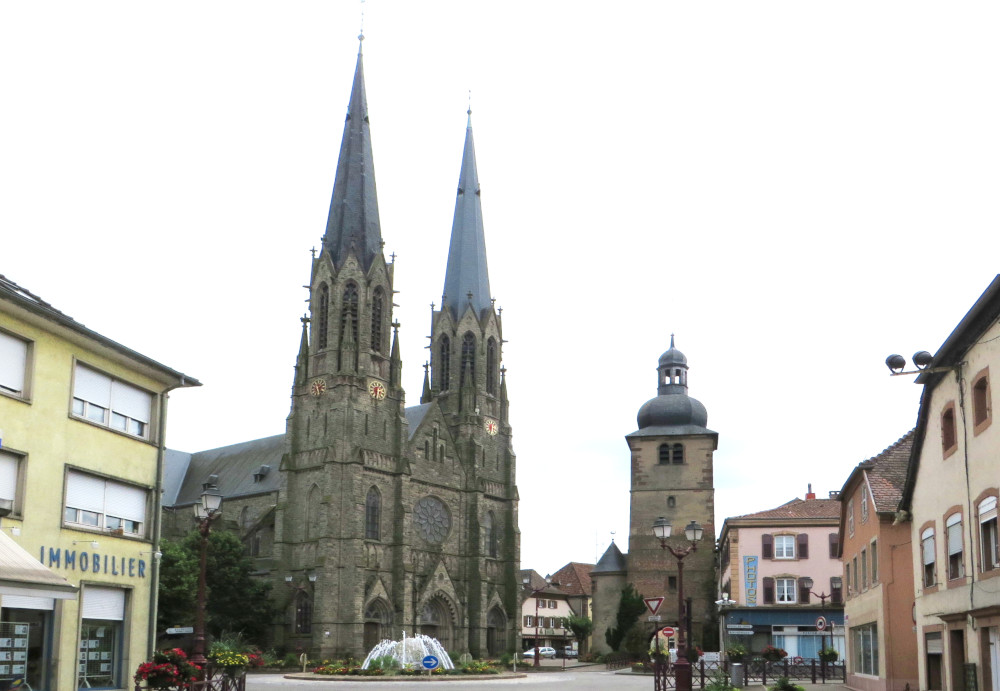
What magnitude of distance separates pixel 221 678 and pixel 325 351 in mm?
50134

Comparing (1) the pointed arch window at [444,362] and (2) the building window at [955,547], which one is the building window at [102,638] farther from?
(1) the pointed arch window at [444,362]

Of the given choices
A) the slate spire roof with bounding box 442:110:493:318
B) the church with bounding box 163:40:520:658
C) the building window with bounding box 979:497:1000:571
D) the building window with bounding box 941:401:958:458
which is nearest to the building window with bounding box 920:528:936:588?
the building window with bounding box 941:401:958:458

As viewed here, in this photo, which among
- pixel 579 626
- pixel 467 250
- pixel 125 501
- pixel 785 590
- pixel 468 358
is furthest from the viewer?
pixel 579 626

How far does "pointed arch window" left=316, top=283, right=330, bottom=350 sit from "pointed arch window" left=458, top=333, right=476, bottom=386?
13.0 m

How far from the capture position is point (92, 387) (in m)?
24.0

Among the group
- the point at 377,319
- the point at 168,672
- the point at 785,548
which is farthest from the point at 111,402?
the point at 377,319

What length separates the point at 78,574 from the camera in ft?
75.2

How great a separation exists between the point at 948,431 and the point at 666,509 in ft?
203

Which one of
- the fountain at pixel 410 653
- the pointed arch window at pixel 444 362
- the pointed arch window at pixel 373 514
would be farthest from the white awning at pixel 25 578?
the pointed arch window at pixel 444 362

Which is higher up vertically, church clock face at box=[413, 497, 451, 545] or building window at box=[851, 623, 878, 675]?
church clock face at box=[413, 497, 451, 545]

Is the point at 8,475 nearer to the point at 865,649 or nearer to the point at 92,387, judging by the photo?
the point at 92,387

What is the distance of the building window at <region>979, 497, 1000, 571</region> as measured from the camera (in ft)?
65.3

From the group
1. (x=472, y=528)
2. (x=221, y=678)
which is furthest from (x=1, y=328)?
(x=472, y=528)

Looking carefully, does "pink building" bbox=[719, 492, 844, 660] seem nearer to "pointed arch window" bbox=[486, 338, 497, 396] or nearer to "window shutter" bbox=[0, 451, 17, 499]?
"pointed arch window" bbox=[486, 338, 497, 396]
